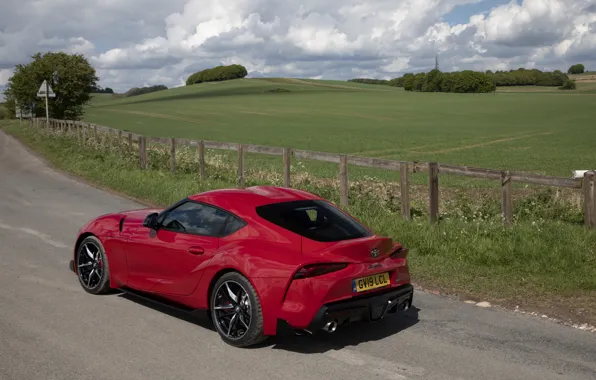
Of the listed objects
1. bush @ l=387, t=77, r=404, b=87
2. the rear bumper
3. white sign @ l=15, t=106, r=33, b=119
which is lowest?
the rear bumper

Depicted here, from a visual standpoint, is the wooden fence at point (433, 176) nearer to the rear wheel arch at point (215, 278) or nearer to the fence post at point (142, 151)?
the fence post at point (142, 151)

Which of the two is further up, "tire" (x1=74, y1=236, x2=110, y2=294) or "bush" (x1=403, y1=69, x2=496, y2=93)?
"bush" (x1=403, y1=69, x2=496, y2=93)

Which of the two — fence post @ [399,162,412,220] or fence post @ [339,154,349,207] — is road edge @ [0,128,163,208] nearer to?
fence post @ [339,154,349,207]

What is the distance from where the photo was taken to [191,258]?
6.30 meters

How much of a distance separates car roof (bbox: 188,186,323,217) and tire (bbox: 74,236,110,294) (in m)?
1.46

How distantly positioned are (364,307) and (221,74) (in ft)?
567

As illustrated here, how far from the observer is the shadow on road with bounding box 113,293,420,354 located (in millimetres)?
5938

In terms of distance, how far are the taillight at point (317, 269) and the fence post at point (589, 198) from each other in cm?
524

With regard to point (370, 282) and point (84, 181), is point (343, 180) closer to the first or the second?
point (370, 282)

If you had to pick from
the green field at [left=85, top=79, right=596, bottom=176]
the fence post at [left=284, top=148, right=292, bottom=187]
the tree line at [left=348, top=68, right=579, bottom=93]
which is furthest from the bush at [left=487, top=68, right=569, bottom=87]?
the fence post at [left=284, top=148, right=292, bottom=187]

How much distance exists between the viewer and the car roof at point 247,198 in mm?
6246

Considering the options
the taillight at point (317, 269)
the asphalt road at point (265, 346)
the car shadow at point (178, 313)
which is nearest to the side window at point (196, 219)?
the car shadow at point (178, 313)

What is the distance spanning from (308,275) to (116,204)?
1088 cm

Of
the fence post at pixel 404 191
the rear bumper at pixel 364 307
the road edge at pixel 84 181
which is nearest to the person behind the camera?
the rear bumper at pixel 364 307
